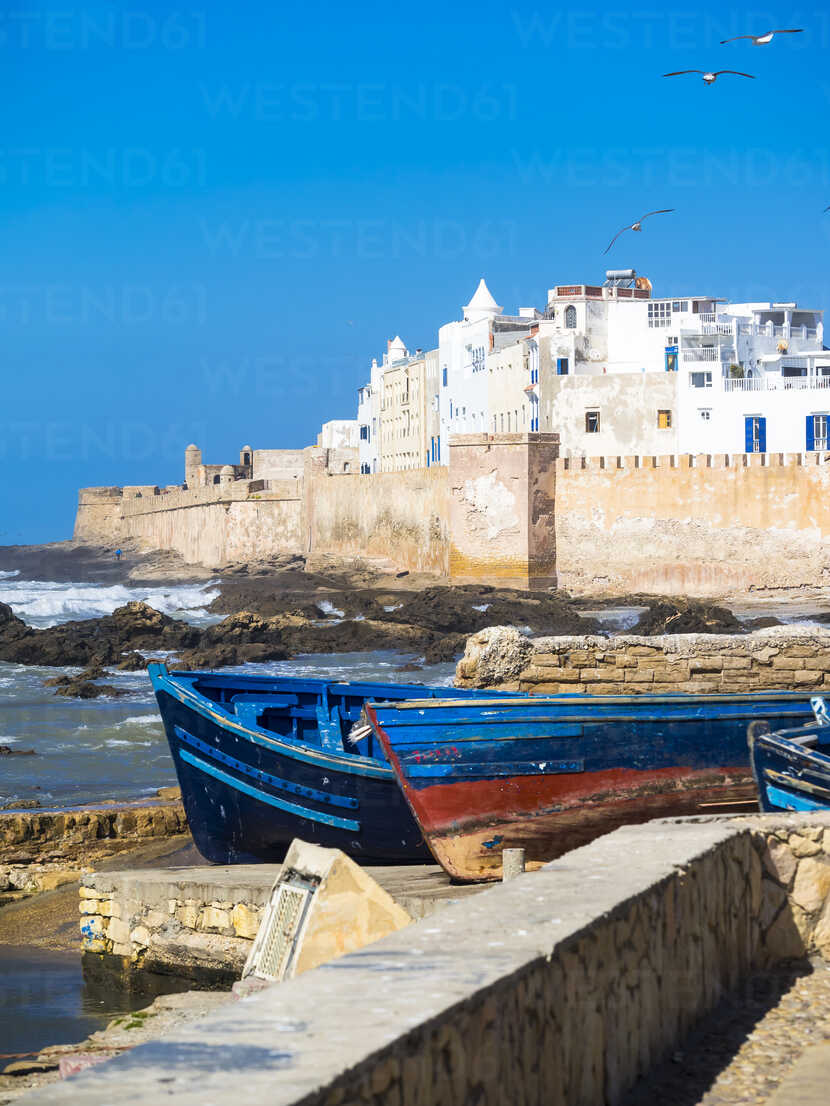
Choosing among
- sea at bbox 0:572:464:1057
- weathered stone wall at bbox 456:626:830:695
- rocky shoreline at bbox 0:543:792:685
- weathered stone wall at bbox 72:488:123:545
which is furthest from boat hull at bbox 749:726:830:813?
weathered stone wall at bbox 72:488:123:545

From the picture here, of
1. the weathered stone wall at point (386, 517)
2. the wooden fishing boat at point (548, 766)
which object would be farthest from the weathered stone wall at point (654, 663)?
the weathered stone wall at point (386, 517)

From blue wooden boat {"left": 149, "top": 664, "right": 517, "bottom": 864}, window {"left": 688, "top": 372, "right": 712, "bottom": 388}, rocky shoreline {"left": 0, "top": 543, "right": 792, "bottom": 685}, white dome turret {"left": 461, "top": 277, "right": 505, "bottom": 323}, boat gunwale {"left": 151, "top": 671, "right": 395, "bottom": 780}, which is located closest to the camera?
boat gunwale {"left": 151, "top": 671, "right": 395, "bottom": 780}

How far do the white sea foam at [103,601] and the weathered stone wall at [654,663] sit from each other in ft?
94.3

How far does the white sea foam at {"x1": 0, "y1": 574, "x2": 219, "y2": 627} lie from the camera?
3944 centimetres

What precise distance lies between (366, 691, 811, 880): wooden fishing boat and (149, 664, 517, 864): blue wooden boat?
682mm

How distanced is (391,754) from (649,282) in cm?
4010

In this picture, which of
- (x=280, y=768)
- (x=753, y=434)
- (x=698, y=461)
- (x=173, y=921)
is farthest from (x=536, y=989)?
(x=753, y=434)

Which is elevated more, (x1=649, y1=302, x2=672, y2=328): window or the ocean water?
(x1=649, y1=302, x2=672, y2=328): window

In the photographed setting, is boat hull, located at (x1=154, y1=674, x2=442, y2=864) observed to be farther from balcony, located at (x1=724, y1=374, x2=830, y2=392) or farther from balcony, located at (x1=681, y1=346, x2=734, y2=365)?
balcony, located at (x1=681, y1=346, x2=734, y2=365)

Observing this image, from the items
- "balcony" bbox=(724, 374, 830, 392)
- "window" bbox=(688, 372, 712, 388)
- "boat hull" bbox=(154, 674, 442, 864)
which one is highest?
"window" bbox=(688, 372, 712, 388)

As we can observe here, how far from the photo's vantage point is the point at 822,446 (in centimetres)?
3484

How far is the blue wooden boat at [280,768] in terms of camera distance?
7.23 m

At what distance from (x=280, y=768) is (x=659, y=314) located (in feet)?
115

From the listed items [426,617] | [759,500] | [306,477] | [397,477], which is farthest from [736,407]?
[306,477]
